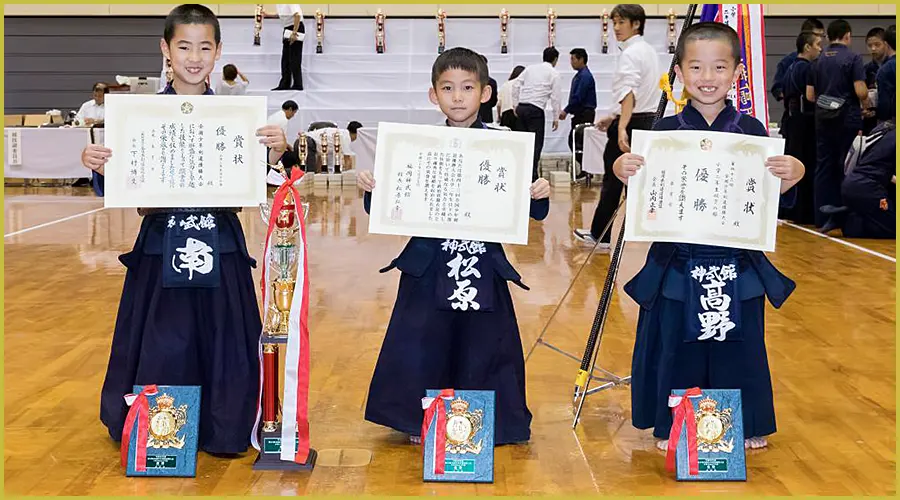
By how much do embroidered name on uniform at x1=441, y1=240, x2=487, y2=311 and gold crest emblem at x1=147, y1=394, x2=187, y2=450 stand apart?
83cm

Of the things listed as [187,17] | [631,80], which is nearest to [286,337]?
[187,17]

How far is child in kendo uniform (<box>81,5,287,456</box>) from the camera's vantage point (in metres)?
3.03

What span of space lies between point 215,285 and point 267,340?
235 millimetres

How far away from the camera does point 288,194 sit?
3.00 meters

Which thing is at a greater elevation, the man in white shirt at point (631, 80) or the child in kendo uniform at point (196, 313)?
the man in white shirt at point (631, 80)

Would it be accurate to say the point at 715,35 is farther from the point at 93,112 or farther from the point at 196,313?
the point at 93,112

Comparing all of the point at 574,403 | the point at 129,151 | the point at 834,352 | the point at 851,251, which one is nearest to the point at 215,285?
the point at 129,151

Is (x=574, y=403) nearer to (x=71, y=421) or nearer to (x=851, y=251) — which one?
(x=71, y=421)

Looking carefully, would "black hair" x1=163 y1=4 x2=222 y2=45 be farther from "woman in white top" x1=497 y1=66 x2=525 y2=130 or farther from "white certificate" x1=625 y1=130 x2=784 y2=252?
"woman in white top" x1=497 y1=66 x2=525 y2=130

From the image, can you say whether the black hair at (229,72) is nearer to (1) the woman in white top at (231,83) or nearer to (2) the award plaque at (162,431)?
(1) the woman in white top at (231,83)

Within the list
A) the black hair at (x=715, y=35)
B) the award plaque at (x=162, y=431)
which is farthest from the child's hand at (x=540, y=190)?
the award plaque at (x=162, y=431)

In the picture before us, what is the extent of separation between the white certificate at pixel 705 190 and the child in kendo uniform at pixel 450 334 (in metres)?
0.32

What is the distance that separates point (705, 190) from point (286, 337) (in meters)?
1.25

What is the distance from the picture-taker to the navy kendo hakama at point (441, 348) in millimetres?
3152
